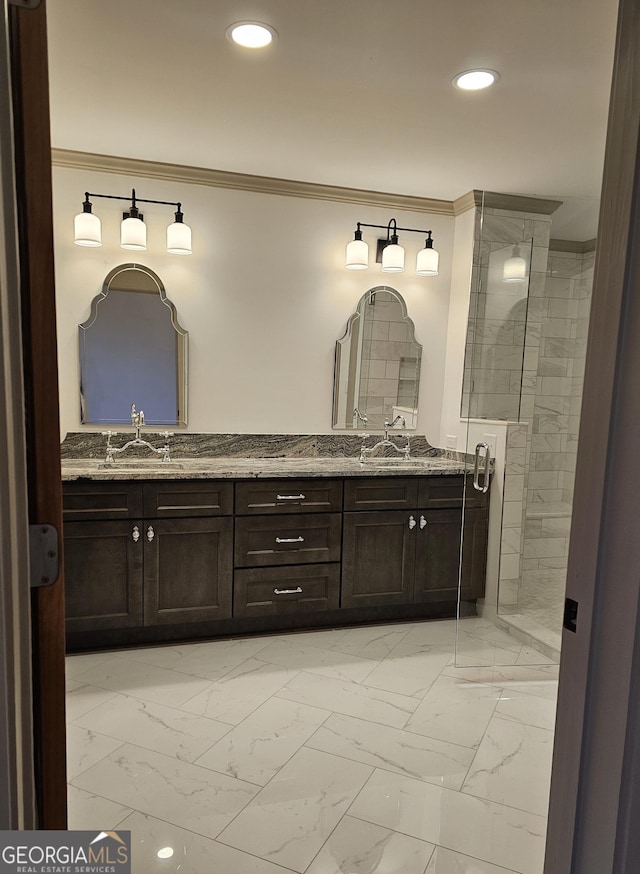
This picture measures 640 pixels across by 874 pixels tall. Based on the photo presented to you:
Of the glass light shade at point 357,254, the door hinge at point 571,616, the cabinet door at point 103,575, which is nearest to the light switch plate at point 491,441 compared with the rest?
the glass light shade at point 357,254

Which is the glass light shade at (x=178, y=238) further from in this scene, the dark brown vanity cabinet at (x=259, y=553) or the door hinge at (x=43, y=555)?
the door hinge at (x=43, y=555)

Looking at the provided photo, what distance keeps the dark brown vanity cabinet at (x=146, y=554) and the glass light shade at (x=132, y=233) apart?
133 centimetres

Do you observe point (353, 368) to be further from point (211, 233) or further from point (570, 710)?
point (570, 710)

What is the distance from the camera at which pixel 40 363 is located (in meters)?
0.87

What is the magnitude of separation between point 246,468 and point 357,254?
1475 millimetres

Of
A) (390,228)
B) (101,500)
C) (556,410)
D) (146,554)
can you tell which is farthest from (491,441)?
(101,500)

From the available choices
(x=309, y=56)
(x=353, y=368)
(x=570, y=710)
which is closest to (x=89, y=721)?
(x=570, y=710)

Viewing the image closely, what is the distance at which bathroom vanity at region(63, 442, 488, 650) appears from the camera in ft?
9.15

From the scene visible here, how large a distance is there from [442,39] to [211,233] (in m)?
1.74

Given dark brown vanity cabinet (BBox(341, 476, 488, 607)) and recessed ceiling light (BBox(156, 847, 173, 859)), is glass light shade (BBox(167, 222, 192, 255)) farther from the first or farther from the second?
recessed ceiling light (BBox(156, 847, 173, 859))

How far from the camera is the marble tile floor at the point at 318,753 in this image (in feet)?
5.40

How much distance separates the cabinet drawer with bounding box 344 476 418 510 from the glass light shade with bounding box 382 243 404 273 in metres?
1.33

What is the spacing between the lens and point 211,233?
133 inches

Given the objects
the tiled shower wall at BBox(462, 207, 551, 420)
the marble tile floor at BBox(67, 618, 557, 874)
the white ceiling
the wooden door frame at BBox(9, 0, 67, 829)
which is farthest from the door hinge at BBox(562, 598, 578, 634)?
the tiled shower wall at BBox(462, 207, 551, 420)
